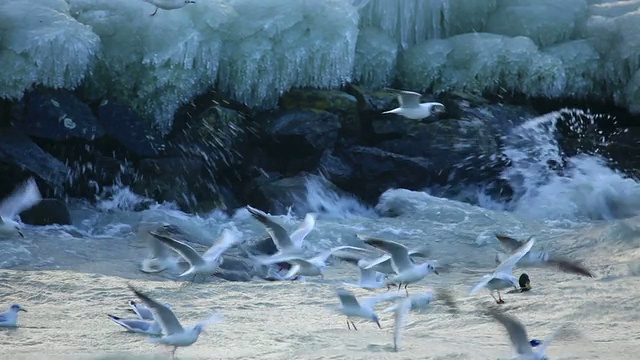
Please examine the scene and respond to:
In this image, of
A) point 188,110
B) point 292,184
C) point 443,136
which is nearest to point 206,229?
point 292,184

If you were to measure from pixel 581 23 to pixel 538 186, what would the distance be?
3.01m

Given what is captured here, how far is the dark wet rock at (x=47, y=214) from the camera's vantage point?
1059 cm

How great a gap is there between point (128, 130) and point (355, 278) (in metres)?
4.77

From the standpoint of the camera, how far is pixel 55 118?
1201cm

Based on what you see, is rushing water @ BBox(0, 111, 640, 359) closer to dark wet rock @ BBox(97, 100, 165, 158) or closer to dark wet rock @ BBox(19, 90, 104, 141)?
dark wet rock @ BBox(97, 100, 165, 158)

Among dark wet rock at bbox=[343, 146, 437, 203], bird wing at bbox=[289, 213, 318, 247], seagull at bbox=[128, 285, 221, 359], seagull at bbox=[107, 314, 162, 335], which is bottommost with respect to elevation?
dark wet rock at bbox=[343, 146, 437, 203]

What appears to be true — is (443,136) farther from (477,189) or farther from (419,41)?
(419,41)

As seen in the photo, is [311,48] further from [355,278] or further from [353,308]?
[353,308]

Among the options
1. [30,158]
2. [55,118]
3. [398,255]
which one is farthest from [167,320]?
[55,118]

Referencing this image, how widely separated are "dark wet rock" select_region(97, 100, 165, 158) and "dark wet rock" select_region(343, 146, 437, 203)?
7.67ft

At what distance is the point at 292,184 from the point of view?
12.3 metres

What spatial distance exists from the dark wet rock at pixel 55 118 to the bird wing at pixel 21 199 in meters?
0.73

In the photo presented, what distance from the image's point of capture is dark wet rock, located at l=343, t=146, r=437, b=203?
12812 mm

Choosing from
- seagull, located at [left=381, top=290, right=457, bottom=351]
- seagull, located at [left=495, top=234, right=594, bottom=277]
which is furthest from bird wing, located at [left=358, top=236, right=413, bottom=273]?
seagull, located at [left=495, top=234, right=594, bottom=277]
